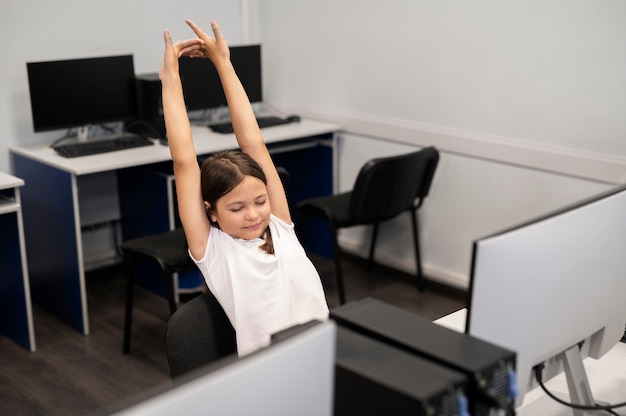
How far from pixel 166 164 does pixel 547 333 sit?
265 centimetres

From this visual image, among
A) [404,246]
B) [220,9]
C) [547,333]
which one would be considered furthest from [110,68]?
[547,333]

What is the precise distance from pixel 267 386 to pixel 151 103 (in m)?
3.06

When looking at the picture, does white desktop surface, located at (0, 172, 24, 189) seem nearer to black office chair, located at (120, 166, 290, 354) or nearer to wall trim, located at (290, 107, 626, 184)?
black office chair, located at (120, 166, 290, 354)

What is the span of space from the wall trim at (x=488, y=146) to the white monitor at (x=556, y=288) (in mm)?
1665

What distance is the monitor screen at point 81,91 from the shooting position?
368 centimetres

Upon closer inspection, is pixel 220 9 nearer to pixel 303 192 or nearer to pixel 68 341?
pixel 303 192

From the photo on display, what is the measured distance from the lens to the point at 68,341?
3.55 metres

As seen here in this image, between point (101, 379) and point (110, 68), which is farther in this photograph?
point (110, 68)

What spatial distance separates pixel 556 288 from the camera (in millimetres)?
1470

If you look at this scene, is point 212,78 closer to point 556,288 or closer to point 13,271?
point 13,271

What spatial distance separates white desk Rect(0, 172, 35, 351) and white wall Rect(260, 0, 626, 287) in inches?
68.3

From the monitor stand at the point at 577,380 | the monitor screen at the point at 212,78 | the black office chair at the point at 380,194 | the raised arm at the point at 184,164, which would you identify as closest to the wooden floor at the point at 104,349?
the black office chair at the point at 380,194

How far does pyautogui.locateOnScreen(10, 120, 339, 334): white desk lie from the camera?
350 cm

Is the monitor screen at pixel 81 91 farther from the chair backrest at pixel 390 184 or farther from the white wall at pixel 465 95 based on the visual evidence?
the chair backrest at pixel 390 184
